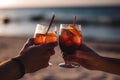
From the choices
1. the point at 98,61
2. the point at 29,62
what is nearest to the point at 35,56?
the point at 29,62

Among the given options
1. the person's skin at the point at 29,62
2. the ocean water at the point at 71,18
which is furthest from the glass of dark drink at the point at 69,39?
the ocean water at the point at 71,18

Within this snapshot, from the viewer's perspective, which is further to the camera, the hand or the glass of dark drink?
the glass of dark drink

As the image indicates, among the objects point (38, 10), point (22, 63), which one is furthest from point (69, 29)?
point (38, 10)

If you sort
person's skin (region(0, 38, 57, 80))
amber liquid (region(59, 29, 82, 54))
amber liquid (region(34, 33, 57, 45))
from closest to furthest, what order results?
person's skin (region(0, 38, 57, 80)), amber liquid (region(34, 33, 57, 45)), amber liquid (region(59, 29, 82, 54))

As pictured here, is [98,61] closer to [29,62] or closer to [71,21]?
[29,62]

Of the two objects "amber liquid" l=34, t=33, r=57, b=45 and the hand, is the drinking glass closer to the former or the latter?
"amber liquid" l=34, t=33, r=57, b=45

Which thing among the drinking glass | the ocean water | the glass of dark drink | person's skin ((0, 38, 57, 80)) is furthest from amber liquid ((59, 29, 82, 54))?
the ocean water

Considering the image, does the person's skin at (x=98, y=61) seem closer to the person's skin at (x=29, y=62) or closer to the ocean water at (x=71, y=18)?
the person's skin at (x=29, y=62)
